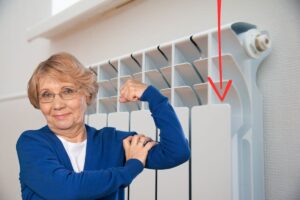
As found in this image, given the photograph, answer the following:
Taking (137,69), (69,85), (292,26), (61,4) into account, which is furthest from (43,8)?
(292,26)

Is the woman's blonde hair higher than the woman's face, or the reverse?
the woman's blonde hair

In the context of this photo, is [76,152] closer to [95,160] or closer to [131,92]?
[95,160]

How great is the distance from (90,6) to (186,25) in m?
0.29

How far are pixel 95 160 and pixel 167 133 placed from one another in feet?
0.45

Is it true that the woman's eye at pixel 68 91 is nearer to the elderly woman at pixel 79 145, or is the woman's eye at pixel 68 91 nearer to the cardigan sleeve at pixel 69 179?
the elderly woman at pixel 79 145

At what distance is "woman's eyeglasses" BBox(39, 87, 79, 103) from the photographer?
58cm

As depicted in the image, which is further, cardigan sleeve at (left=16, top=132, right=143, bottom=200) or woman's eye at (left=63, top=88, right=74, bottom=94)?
woman's eye at (left=63, top=88, right=74, bottom=94)

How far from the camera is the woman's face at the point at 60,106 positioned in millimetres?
576

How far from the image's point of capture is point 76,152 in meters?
0.60

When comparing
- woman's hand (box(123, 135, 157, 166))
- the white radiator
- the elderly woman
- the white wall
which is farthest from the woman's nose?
the white wall

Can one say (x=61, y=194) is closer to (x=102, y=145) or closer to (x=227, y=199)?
(x=102, y=145)

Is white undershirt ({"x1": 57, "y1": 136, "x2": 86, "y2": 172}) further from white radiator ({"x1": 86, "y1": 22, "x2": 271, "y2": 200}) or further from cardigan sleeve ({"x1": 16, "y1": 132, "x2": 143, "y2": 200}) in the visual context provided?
white radiator ({"x1": 86, "y1": 22, "x2": 271, "y2": 200})

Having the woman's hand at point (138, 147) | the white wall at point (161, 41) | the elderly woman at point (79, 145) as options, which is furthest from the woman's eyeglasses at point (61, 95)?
the white wall at point (161, 41)

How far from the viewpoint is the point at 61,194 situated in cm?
48
